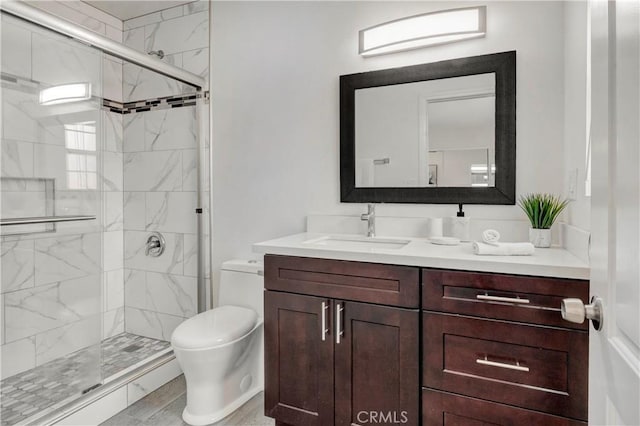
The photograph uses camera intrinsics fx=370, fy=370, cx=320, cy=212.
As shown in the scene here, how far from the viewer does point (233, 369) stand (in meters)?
1.90

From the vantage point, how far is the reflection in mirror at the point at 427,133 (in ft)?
5.76

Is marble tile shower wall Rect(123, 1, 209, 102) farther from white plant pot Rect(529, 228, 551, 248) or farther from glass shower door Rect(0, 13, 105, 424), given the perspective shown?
white plant pot Rect(529, 228, 551, 248)

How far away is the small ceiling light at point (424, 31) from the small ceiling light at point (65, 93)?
4.87 ft

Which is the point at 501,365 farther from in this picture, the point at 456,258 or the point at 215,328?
the point at 215,328

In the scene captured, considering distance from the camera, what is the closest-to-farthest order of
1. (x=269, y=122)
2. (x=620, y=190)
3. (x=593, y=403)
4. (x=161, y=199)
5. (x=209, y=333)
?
(x=620, y=190) < (x=593, y=403) < (x=209, y=333) < (x=269, y=122) < (x=161, y=199)

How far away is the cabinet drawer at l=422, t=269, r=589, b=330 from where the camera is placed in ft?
3.79

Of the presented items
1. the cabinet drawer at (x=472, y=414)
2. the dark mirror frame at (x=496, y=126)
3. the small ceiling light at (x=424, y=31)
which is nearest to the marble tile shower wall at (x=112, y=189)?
the dark mirror frame at (x=496, y=126)

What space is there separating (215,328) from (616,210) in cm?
167

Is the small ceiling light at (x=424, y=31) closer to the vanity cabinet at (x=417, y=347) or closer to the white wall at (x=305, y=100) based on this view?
the white wall at (x=305, y=100)

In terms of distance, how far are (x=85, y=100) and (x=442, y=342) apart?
6.90ft

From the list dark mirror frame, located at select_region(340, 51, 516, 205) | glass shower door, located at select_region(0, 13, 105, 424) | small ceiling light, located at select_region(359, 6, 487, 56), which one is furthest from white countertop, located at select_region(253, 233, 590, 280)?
glass shower door, located at select_region(0, 13, 105, 424)

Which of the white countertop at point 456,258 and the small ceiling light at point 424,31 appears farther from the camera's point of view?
the small ceiling light at point 424,31

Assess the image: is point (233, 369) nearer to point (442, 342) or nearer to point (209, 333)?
point (209, 333)

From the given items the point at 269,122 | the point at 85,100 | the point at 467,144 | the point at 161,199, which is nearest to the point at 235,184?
the point at 269,122
